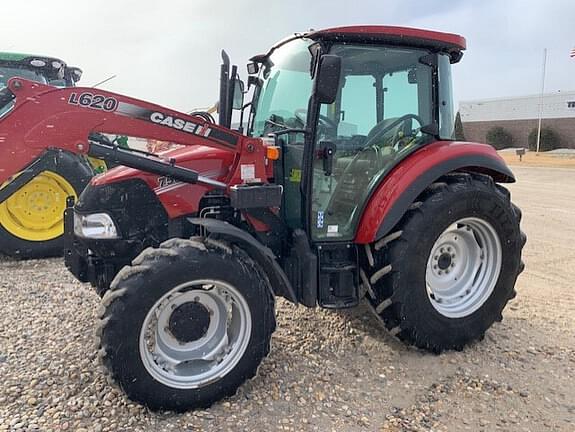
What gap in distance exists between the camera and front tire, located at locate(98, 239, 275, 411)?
2666 millimetres

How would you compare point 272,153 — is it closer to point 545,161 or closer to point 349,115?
point 349,115

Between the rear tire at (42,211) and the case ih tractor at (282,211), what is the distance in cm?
279

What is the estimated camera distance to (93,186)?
340cm

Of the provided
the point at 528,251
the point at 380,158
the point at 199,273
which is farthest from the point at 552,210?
the point at 199,273

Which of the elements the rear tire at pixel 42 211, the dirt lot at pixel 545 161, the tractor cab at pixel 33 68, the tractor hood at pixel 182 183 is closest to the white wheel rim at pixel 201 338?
the tractor hood at pixel 182 183

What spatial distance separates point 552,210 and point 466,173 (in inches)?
290

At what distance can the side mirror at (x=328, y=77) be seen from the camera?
290 centimetres

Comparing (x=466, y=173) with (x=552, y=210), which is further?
(x=552, y=210)

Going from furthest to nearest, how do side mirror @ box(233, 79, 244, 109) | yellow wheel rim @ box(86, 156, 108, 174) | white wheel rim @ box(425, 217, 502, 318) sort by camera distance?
yellow wheel rim @ box(86, 156, 108, 174) → side mirror @ box(233, 79, 244, 109) → white wheel rim @ box(425, 217, 502, 318)

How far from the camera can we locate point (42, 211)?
612 cm

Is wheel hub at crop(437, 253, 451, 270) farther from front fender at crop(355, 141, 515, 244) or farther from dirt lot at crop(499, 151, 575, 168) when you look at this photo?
dirt lot at crop(499, 151, 575, 168)

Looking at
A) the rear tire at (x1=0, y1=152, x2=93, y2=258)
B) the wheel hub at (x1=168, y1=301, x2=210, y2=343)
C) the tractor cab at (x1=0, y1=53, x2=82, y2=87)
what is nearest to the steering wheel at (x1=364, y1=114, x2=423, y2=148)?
the wheel hub at (x1=168, y1=301, x2=210, y2=343)

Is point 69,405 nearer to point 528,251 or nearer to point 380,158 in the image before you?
point 380,158

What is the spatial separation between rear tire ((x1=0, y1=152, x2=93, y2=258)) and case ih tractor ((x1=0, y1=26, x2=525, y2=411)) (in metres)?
2.79
